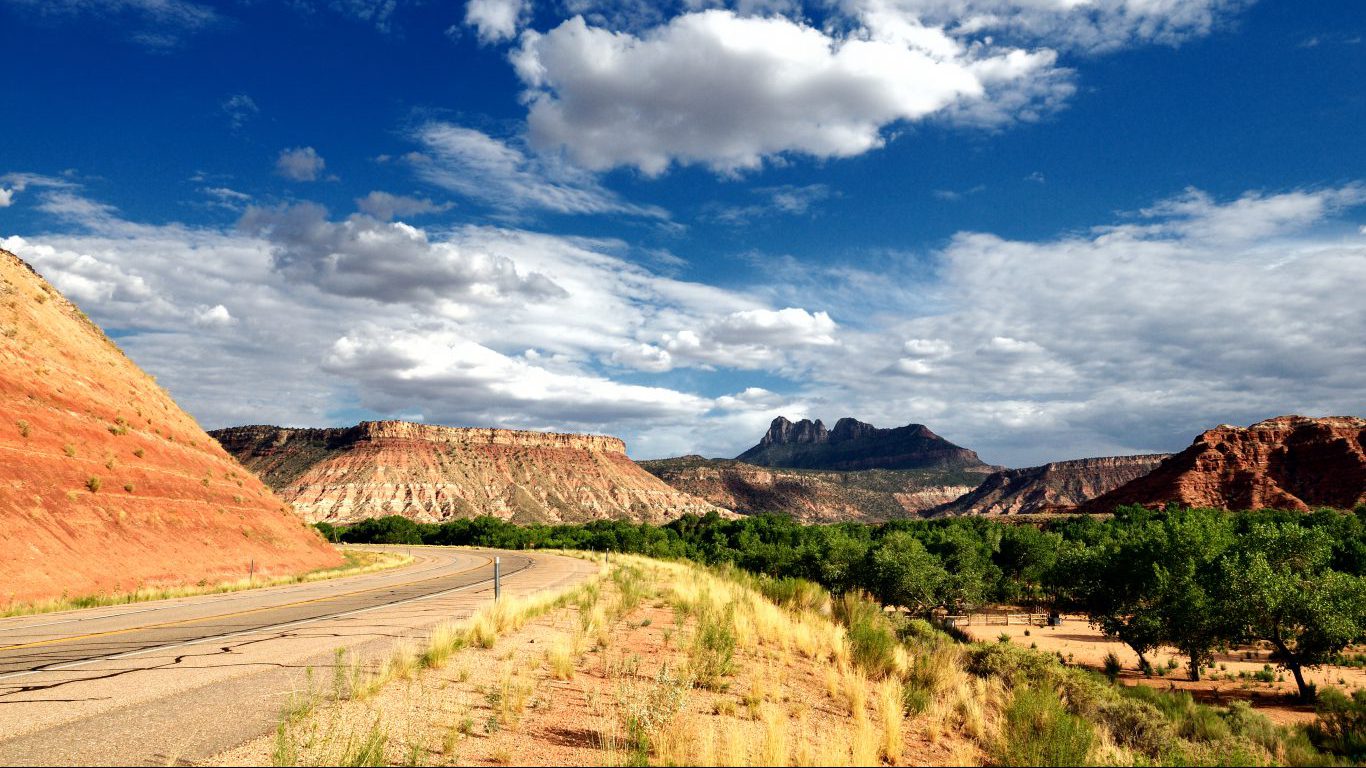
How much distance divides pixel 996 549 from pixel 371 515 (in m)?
98.5

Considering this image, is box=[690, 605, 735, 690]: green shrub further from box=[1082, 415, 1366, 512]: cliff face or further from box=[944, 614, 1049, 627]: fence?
box=[1082, 415, 1366, 512]: cliff face

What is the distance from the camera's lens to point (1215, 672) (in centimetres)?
3612

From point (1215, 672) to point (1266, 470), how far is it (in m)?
112

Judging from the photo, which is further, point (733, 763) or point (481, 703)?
point (481, 703)

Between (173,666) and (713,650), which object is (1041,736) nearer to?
(713,650)

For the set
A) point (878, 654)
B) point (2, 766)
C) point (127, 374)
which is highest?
point (127, 374)

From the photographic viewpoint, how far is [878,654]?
14.0 metres

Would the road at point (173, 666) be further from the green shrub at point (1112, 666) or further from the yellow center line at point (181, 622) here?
the green shrub at point (1112, 666)

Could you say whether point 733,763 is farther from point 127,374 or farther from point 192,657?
point 127,374

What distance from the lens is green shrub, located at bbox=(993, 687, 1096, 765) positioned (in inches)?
323

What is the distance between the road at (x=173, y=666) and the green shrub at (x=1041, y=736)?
8.13m

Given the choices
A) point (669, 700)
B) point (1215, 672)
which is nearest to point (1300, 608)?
point (1215, 672)

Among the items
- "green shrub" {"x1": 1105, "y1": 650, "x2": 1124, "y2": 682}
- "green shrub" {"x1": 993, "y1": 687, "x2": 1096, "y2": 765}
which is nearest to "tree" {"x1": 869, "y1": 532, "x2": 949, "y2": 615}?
"green shrub" {"x1": 1105, "y1": 650, "x2": 1124, "y2": 682}

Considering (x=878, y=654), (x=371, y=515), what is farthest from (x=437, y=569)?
(x=371, y=515)
